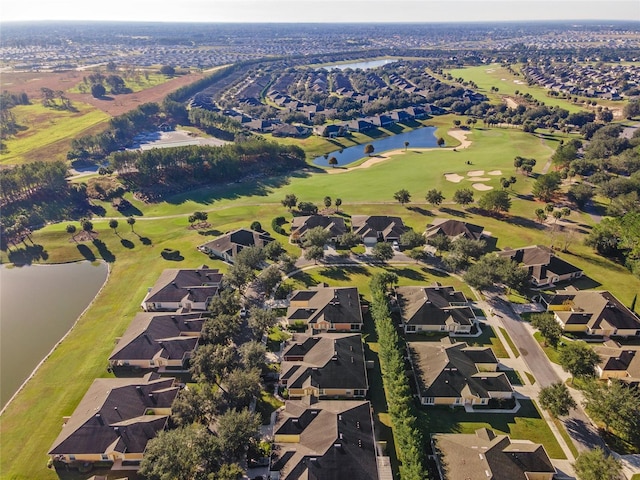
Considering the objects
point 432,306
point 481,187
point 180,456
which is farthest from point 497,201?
point 180,456

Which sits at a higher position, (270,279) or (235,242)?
(270,279)

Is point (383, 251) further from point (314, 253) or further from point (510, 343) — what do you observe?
point (510, 343)

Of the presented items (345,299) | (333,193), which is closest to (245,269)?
(345,299)

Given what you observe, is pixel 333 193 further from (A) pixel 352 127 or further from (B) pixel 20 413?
(B) pixel 20 413

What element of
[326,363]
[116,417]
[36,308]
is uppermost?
[326,363]

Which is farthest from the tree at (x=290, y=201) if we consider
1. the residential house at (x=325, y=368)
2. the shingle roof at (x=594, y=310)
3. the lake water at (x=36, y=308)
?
the shingle roof at (x=594, y=310)

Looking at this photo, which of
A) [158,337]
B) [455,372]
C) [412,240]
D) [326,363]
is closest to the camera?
[455,372]
